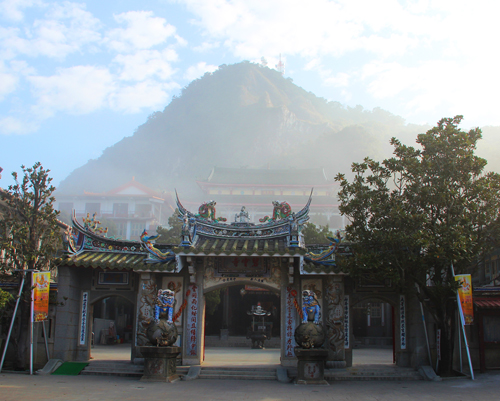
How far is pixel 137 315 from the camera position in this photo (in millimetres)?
13078

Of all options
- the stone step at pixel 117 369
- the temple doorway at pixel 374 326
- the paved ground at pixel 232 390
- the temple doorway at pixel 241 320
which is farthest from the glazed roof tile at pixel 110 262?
the temple doorway at pixel 374 326

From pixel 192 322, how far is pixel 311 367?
3.70 m

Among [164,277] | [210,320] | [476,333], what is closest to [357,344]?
[210,320]

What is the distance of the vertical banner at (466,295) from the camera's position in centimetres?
1099

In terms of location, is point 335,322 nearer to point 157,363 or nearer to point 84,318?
point 157,363

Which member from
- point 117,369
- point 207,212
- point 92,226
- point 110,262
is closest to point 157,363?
point 117,369

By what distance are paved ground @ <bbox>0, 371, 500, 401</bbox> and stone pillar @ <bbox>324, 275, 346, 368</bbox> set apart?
4.32 ft

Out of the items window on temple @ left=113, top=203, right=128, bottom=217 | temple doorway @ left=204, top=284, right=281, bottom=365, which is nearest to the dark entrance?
temple doorway @ left=204, top=284, right=281, bottom=365

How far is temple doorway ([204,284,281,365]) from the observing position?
2521cm

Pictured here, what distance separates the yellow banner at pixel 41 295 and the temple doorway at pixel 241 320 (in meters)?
12.6

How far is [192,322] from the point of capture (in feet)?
43.0

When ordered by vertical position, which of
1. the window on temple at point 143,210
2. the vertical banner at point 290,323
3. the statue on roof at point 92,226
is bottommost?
the vertical banner at point 290,323

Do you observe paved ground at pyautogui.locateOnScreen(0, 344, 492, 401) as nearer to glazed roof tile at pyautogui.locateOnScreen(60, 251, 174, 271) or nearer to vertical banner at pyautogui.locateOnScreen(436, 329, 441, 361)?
vertical banner at pyautogui.locateOnScreen(436, 329, 441, 361)

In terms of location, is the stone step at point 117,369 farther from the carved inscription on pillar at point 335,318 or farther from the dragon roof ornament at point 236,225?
the carved inscription on pillar at point 335,318
